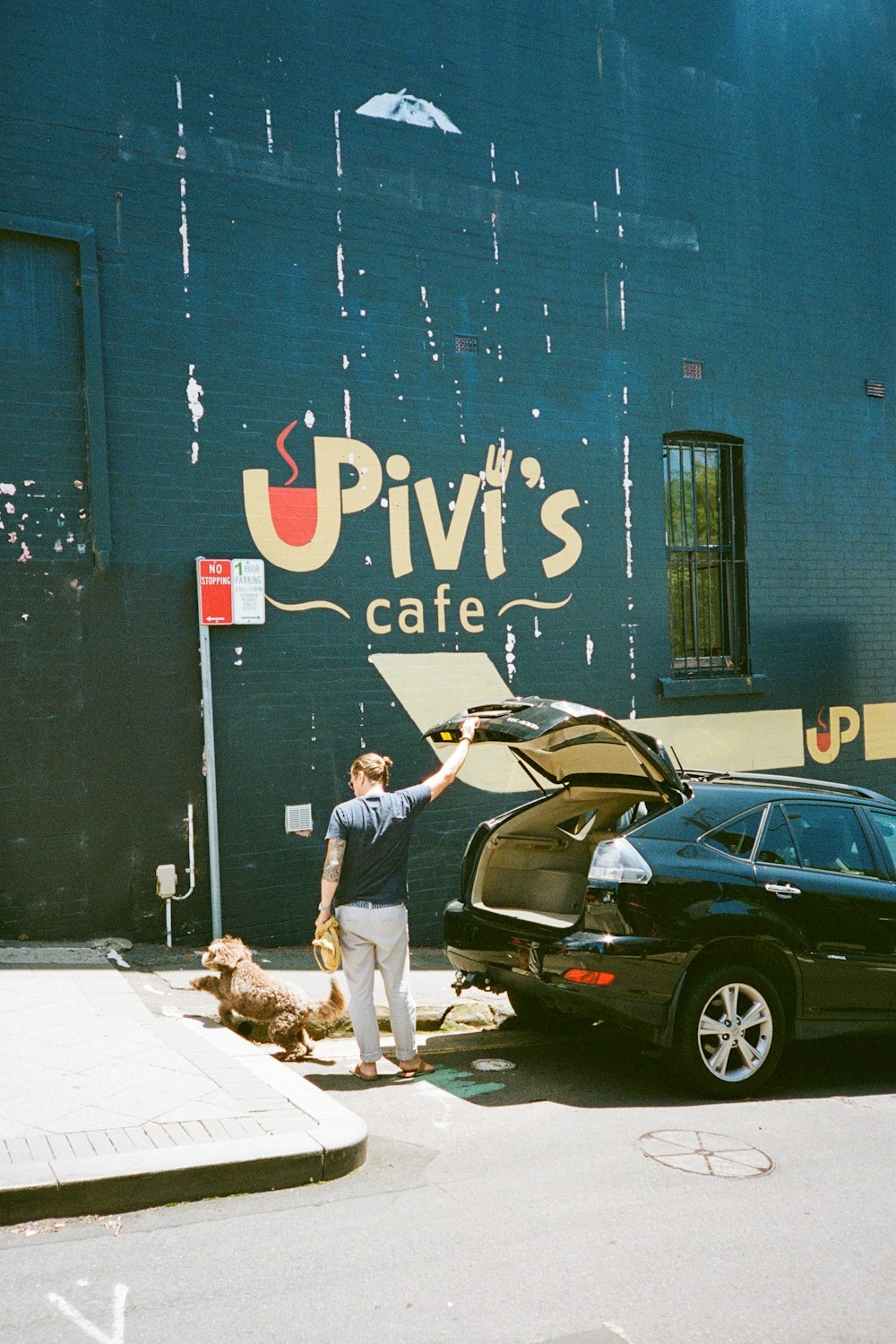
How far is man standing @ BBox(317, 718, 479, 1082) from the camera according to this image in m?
6.27

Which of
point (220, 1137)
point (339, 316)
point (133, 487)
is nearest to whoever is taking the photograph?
point (220, 1137)

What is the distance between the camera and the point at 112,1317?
3.64 meters

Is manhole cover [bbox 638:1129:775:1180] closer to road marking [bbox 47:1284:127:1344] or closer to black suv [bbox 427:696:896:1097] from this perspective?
black suv [bbox 427:696:896:1097]

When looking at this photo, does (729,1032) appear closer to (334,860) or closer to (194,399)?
(334,860)

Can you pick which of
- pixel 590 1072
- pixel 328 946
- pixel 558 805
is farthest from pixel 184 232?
pixel 590 1072

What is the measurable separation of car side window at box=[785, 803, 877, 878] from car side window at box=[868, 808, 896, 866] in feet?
0.45

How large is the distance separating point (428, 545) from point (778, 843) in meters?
4.83

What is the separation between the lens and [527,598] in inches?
431

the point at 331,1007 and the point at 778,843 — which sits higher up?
the point at 778,843

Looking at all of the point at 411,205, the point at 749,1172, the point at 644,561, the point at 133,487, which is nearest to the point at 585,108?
the point at 411,205

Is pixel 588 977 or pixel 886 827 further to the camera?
pixel 886 827

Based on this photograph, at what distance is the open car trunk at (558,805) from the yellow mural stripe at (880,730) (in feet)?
24.2

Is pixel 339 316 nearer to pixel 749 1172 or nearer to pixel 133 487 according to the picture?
pixel 133 487

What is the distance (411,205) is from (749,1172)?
8.33 metres
